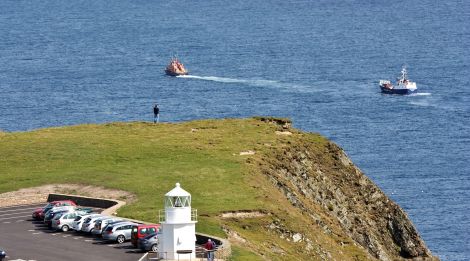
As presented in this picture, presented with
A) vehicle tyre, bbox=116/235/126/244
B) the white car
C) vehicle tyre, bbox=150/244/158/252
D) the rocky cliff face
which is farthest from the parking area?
the rocky cliff face

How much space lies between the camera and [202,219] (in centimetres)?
10894

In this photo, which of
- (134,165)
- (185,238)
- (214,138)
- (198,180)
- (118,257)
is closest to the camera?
(185,238)

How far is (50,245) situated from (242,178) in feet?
83.0

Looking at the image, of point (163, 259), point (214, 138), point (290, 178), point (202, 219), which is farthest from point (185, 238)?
point (214, 138)

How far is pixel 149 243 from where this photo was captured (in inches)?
3853

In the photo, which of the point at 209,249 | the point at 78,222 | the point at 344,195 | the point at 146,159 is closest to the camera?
the point at 209,249

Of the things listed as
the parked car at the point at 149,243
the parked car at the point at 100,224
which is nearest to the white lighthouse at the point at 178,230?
the parked car at the point at 149,243

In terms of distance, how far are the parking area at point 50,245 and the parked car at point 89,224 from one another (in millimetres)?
456

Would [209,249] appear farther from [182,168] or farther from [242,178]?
[182,168]

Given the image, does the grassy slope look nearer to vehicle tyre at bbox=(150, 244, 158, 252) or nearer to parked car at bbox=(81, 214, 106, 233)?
parked car at bbox=(81, 214, 106, 233)

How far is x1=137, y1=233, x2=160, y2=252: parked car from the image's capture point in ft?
320

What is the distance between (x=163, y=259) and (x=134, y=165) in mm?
39922

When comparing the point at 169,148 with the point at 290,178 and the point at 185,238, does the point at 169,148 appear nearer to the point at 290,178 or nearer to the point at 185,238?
the point at 290,178

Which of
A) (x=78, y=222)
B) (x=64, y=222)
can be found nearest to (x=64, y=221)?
(x=64, y=222)
